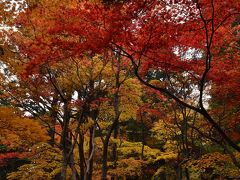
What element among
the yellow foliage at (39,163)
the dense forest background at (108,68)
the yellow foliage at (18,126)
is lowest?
the yellow foliage at (39,163)

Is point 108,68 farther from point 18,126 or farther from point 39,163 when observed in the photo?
point 39,163

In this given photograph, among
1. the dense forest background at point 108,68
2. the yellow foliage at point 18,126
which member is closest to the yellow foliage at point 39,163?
the dense forest background at point 108,68

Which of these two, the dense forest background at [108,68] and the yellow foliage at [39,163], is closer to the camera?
the dense forest background at [108,68]

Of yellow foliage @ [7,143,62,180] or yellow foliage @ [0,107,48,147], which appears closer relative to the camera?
yellow foliage @ [0,107,48,147]

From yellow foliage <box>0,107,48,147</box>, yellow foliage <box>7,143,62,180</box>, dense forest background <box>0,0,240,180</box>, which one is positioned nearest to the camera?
dense forest background <box>0,0,240,180</box>

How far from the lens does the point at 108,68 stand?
1405cm

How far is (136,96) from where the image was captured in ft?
52.2

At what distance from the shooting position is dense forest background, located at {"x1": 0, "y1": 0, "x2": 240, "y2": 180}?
848 cm

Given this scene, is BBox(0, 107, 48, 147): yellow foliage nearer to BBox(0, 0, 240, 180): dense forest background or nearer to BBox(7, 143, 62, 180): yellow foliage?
BBox(0, 0, 240, 180): dense forest background

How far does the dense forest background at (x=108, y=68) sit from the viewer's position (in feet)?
27.8

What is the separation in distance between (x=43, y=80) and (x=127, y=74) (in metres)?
3.99

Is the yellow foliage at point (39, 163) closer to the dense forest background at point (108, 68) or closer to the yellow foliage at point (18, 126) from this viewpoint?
the dense forest background at point (108, 68)

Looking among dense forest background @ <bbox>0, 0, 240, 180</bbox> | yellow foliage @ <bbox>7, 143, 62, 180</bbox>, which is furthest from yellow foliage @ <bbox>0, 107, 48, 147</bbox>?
yellow foliage @ <bbox>7, 143, 62, 180</bbox>

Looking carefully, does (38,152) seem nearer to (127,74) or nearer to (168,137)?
(127,74)
